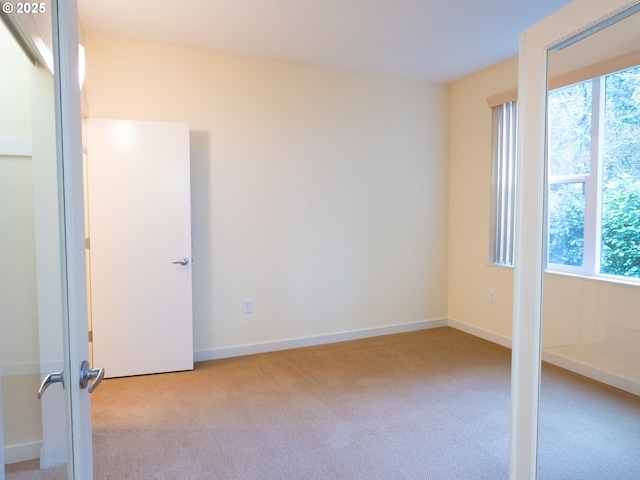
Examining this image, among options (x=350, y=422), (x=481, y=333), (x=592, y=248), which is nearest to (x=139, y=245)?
(x=350, y=422)

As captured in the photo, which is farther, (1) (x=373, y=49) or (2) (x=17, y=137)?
(1) (x=373, y=49)

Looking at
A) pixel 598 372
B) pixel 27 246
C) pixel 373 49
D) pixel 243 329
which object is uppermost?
pixel 373 49

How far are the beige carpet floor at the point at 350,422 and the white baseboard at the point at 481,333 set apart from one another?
39 centimetres

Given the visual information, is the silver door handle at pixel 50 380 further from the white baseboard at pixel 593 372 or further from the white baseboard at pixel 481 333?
the white baseboard at pixel 481 333

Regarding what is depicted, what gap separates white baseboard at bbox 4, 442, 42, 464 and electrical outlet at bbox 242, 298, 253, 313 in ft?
9.56

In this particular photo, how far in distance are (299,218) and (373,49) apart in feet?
5.50

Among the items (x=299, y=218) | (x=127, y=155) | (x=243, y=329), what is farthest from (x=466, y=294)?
(x=127, y=155)

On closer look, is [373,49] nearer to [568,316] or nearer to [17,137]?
[568,316]

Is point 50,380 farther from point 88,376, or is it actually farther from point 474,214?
point 474,214

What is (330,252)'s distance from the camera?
4027mm

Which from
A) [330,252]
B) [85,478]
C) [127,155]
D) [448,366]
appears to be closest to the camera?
[85,478]

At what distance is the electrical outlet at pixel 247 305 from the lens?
12.1 feet

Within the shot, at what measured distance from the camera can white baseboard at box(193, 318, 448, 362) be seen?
11.7 ft

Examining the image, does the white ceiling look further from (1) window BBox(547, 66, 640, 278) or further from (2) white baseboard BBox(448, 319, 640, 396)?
(2) white baseboard BBox(448, 319, 640, 396)
